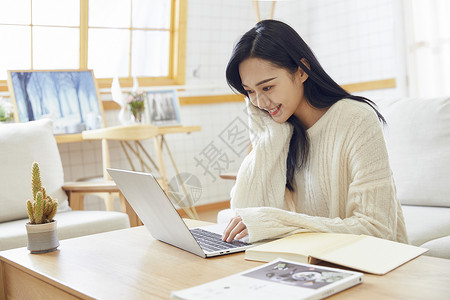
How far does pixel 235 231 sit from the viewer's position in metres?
1.35

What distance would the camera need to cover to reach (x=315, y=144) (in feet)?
5.47

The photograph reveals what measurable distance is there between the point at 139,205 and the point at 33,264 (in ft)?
0.98

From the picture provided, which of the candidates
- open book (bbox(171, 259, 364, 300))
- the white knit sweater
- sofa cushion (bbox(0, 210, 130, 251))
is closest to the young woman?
the white knit sweater

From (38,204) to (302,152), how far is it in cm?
80

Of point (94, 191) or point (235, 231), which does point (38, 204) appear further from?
point (94, 191)

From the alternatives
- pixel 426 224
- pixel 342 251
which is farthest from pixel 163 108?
pixel 342 251

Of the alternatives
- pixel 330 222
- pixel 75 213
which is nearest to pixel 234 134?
pixel 75 213

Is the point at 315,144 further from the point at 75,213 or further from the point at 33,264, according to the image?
the point at 75,213

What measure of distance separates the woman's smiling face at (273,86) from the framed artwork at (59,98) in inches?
92.2

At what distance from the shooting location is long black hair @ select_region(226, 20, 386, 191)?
5.13 feet

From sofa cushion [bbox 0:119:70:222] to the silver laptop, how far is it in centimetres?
135

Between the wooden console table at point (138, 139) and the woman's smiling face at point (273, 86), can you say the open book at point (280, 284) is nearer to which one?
the woman's smiling face at point (273, 86)

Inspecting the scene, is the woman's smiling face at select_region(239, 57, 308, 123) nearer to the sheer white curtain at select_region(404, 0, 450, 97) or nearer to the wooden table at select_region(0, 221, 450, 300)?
the wooden table at select_region(0, 221, 450, 300)

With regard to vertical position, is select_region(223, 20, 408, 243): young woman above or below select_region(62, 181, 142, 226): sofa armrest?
above
